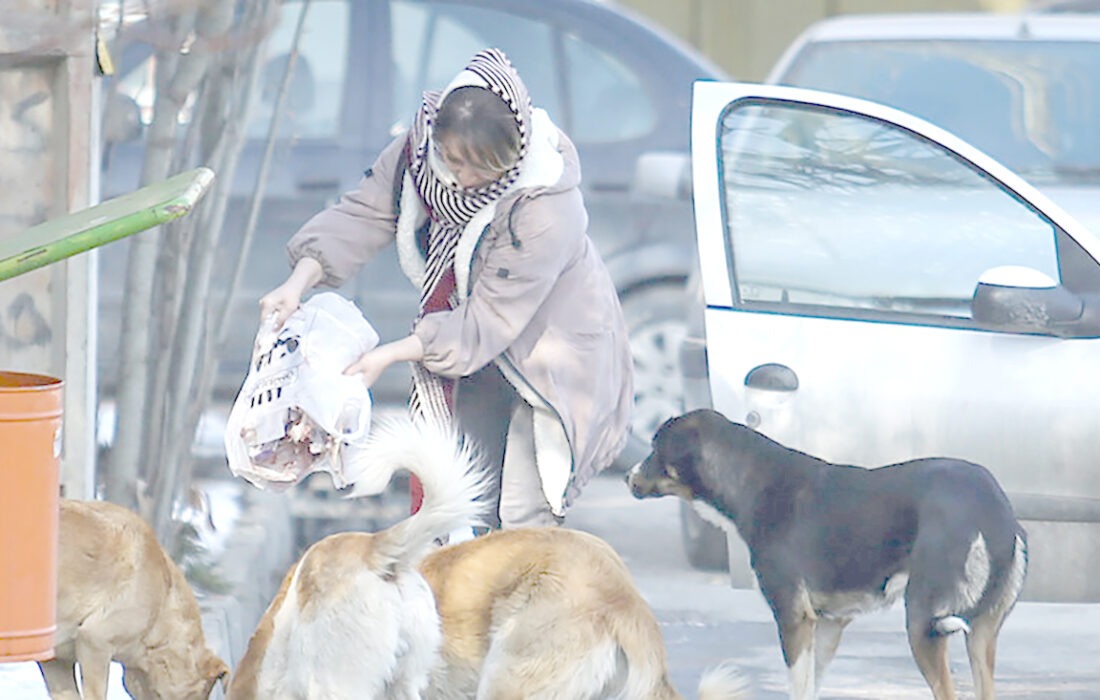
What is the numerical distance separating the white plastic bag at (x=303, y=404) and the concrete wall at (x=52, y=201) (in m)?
1.16

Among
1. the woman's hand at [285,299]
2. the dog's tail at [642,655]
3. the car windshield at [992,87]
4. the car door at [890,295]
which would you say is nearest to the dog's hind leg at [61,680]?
the woman's hand at [285,299]

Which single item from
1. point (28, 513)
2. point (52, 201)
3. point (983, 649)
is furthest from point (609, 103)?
point (28, 513)

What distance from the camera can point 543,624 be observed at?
4.12m

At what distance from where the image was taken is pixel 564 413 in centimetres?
446

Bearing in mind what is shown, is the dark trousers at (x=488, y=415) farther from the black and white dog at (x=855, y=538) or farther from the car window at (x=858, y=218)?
the car window at (x=858, y=218)

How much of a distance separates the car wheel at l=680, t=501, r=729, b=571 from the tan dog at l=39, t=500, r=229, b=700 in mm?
3033

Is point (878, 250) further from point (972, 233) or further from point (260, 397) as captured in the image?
point (260, 397)

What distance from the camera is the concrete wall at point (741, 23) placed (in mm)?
16812

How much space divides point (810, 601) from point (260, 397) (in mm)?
1545

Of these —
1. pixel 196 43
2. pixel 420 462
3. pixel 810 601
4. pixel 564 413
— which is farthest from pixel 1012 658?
pixel 196 43

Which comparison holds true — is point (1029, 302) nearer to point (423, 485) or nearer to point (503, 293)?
point (503, 293)

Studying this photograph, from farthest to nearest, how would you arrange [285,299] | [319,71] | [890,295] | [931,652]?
[319,71] < [890,295] < [931,652] < [285,299]

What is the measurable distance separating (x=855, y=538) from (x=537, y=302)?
1.11 meters

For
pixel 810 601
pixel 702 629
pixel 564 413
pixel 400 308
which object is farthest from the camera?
pixel 400 308
